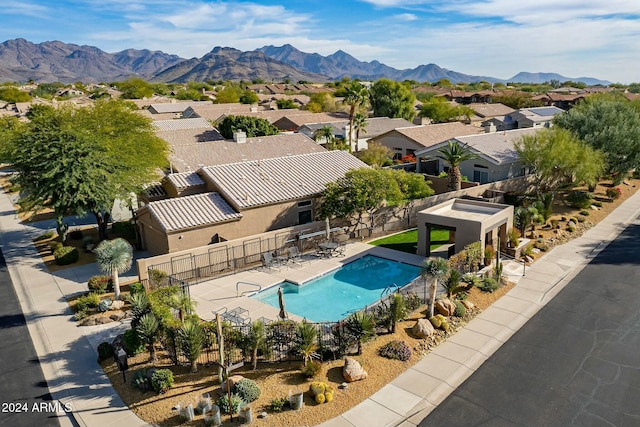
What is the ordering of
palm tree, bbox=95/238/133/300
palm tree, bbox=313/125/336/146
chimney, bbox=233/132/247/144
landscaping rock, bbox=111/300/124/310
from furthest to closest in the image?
1. palm tree, bbox=313/125/336/146
2. chimney, bbox=233/132/247/144
3. palm tree, bbox=95/238/133/300
4. landscaping rock, bbox=111/300/124/310

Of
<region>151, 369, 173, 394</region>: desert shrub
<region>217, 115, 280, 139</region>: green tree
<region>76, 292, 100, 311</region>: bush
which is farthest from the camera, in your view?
<region>217, 115, 280, 139</region>: green tree

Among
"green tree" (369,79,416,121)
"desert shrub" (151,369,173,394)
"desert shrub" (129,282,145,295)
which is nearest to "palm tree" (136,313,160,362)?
"desert shrub" (151,369,173,394)

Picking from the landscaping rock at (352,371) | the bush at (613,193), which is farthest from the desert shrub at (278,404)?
the bush at (613,193)

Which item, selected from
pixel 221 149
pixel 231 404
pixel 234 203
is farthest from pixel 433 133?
pixel 231 404

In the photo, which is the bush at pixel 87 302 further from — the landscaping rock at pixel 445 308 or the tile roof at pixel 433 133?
the tile roof at pixel 433 133

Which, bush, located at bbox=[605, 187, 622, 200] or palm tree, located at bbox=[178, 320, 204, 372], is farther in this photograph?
bush, located at bbox=[605, 187, 622, 200]

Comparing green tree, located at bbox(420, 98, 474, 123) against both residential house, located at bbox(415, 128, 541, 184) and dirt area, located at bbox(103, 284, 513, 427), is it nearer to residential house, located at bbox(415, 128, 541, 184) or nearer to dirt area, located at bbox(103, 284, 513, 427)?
residential house, located at bbox(415, 128, 541, 184)

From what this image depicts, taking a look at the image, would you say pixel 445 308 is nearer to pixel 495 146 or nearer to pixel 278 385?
pixel 278 385
